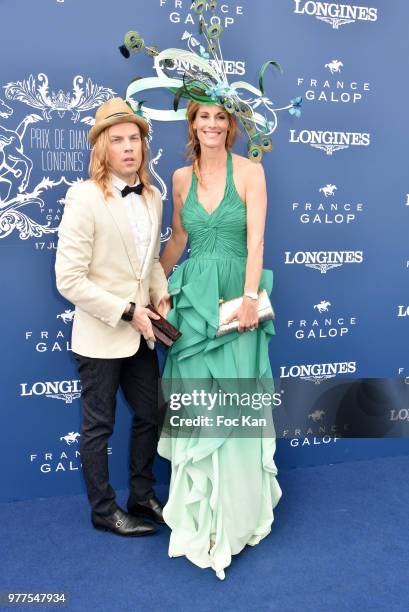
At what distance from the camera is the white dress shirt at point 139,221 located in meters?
2.37

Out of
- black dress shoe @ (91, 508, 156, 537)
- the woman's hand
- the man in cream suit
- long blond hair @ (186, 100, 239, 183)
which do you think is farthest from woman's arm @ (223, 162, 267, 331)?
black dress shoe @ (91, 508, 156, 537)

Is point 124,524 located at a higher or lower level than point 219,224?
lower

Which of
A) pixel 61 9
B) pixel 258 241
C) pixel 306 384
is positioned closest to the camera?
pixel 258 241

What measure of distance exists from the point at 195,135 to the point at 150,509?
5.48 ft

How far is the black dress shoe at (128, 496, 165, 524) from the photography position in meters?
2.74

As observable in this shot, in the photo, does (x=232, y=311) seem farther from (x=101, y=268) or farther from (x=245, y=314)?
(x=101, y=268)

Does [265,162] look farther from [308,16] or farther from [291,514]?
[291,514]

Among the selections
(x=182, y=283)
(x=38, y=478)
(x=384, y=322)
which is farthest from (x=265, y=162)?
(x=38, y=478)

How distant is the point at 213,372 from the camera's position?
236 cm

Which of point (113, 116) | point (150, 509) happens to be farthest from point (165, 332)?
point (150, 509)

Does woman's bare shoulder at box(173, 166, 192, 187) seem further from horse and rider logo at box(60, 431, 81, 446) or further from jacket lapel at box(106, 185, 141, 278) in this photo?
horse and rider logo at box(60, 431, 81, 446)

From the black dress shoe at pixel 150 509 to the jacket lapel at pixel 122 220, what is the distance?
3.78 ft

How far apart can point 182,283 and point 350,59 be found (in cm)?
149

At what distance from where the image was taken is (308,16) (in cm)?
285
